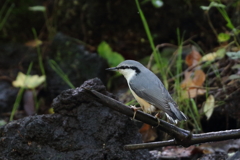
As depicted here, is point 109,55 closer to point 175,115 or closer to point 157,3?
point 157,3

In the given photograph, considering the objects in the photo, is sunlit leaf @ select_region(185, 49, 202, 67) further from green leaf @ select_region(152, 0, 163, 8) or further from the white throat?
the white throat

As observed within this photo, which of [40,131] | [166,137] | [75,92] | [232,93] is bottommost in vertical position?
[166,137]

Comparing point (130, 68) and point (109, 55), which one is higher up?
point (130, 68)

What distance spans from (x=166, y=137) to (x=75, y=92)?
1.70 meters

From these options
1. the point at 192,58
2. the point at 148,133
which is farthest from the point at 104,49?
the point at 148,133

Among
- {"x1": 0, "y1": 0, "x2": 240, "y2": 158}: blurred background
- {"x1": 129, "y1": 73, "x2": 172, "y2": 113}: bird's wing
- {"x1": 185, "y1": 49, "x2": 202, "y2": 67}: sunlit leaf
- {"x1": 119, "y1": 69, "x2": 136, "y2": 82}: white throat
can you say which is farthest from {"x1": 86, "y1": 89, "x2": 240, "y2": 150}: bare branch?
{"x1": 185, "y1": 49, "x2": 202, "y2": 67}: sunlit leaf

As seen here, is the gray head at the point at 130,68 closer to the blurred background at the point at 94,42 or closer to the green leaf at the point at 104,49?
the blurred background at the point at 94,42

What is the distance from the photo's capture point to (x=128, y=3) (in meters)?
6.11

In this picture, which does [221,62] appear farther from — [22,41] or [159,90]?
[22,41]

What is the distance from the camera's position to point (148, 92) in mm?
3180

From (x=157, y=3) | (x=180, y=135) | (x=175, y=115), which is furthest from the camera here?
(x=157, y=3)

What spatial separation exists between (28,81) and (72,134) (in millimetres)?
2826

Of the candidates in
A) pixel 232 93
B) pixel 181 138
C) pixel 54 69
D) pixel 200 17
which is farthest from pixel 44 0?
pixel 181 138

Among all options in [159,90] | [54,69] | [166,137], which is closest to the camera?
[159,90]
